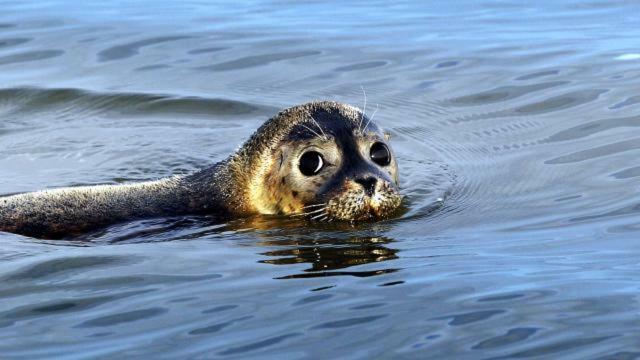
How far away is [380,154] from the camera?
8984 mm

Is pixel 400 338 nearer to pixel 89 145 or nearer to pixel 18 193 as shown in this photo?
pixel 18 193

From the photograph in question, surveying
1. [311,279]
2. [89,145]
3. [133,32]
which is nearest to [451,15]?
[133,32]

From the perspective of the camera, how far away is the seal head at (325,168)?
8625 mm

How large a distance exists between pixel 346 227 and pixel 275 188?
0.77 m

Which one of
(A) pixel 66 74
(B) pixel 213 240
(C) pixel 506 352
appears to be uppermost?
(A) pixel 66 74

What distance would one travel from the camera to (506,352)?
19.0ft

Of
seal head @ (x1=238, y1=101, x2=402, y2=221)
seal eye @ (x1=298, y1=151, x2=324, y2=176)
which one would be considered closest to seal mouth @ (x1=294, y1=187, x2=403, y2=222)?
seal head @ (x1=238, y1=101, x2=402, y2=221)

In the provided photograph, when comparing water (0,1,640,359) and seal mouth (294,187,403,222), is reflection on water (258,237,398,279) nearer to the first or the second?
water (0,1,640,359)

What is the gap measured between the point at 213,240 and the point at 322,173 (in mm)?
913

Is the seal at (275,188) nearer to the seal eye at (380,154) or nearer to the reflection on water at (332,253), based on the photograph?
the seal eye at (380,154)

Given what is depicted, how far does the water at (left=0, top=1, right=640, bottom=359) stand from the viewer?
6.24 meters

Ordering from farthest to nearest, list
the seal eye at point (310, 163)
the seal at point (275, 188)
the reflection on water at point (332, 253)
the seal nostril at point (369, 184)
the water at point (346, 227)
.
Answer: the seal eye at point (310, 163), the seal at point (275, 188), the seal nostril at point (369, 184), the reflection on water at point (332, 253), the water at point (346, 227)

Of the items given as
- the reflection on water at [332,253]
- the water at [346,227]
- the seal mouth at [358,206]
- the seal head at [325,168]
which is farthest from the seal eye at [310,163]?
the reflection on water at [332,253]

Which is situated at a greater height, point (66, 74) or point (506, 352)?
point (66, 74)
